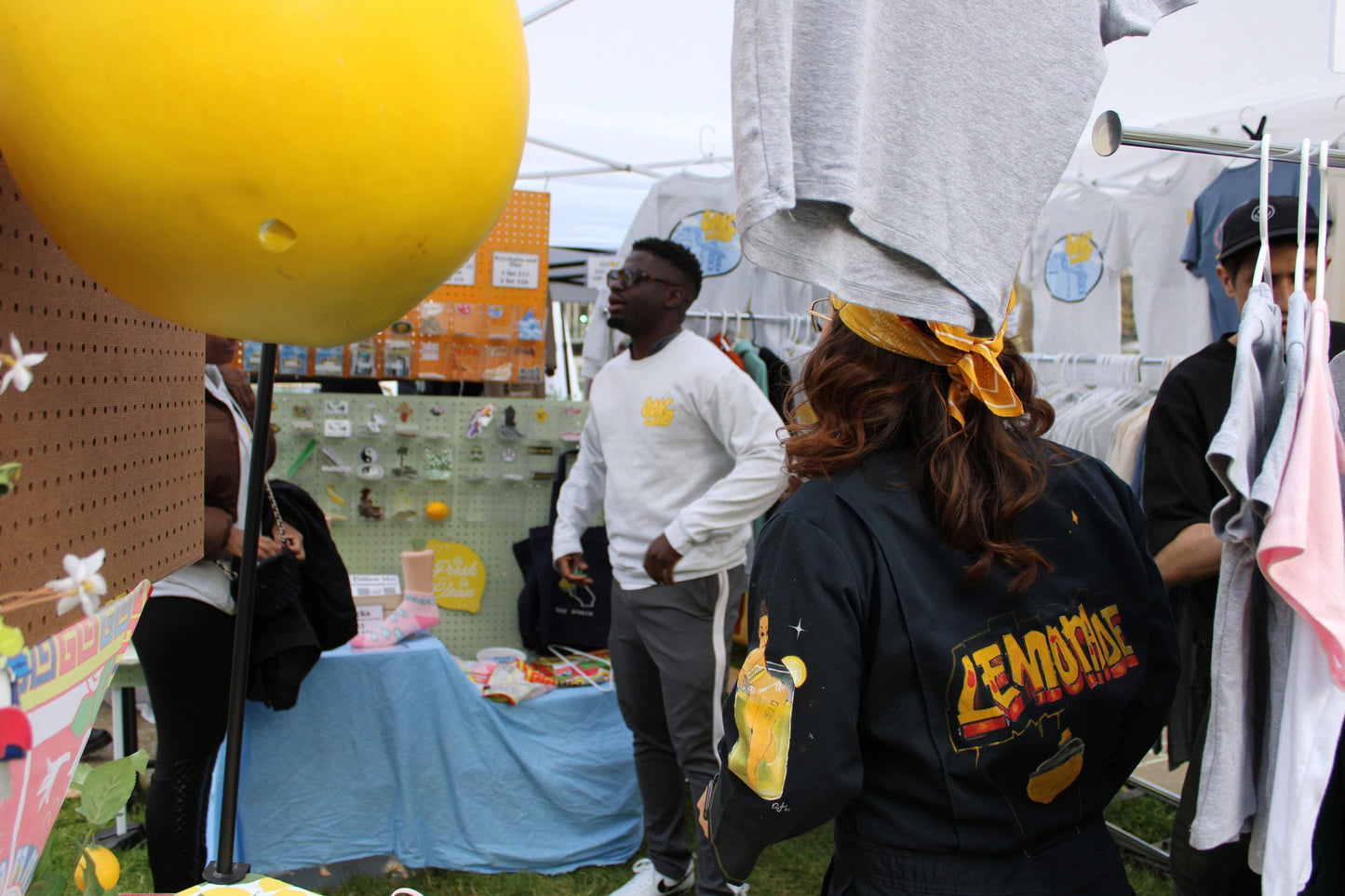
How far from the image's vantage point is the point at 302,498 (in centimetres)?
259

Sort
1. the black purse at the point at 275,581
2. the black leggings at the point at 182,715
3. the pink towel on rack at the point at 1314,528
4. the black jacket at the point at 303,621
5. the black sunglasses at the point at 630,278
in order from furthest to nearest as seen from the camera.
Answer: the black sunglasses at the point at 630,278, the black jacket at the point at 303,621, the black purse at the point at 275,581, the black leggings at the point at 182,715, the pink towel on rack at the point at 1314,528

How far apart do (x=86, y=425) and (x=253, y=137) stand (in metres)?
0.30

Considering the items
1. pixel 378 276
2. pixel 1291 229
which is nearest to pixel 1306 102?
pixel 1291 229

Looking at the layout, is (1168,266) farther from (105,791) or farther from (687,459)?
(105,791)

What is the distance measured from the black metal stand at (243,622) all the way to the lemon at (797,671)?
1.87ft

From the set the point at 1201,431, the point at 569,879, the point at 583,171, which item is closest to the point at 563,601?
the point at 569,879

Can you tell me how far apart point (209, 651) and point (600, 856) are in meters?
1.51

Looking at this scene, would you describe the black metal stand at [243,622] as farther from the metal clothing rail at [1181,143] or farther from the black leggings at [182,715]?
the black leggings at [182,715]

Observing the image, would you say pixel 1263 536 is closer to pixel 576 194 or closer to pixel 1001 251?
pixel 1001 251

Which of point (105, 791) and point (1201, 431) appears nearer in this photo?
point (105, 791)

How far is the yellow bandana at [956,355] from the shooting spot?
107 cm

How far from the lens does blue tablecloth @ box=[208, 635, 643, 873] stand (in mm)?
2738

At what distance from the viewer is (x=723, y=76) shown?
4402 mm

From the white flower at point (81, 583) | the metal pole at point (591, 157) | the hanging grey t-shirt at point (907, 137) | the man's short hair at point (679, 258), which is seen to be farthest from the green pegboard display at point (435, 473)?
the white flower at point (81, 583)
